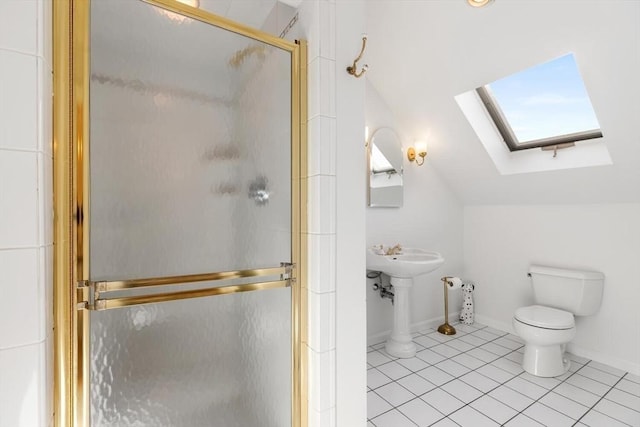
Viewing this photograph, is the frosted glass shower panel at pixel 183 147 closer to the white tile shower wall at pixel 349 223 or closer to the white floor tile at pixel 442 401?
the white tile shower wall at pixel 349 223

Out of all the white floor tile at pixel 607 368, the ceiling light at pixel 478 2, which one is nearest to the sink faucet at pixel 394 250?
the white floor tile at pixel 607 368

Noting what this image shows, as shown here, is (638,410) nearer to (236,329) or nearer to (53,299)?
(236,329)

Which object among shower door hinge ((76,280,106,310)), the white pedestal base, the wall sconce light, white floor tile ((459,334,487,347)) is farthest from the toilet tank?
shower door hinge ((76,280,106,310))

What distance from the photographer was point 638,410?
181 centimetres

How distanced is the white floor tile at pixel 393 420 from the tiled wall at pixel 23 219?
60.8 inches

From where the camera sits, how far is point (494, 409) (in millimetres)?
1821

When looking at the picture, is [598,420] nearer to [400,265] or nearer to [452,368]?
[452,368]

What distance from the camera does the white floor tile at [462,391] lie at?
1.94 metres

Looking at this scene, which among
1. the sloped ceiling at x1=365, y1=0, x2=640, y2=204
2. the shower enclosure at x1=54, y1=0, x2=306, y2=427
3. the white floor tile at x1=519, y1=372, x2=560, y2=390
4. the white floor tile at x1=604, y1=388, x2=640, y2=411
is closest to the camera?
the shower enclosure at x1=54, y1=0, x2=306, y2=427

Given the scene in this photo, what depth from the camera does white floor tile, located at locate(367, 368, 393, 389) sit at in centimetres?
210

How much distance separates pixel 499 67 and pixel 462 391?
218 cm

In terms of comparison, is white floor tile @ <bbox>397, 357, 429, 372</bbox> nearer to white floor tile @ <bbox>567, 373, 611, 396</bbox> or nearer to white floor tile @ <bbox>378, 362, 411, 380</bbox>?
white floor tile @ <bbox>378, 362, 411, 380</bbox>

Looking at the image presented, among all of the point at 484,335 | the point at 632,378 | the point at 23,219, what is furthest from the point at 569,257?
the point at 23,219

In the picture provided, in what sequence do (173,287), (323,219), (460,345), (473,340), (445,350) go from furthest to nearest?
(473,340), (460,345), (445,350), (323,219), (173,287)
